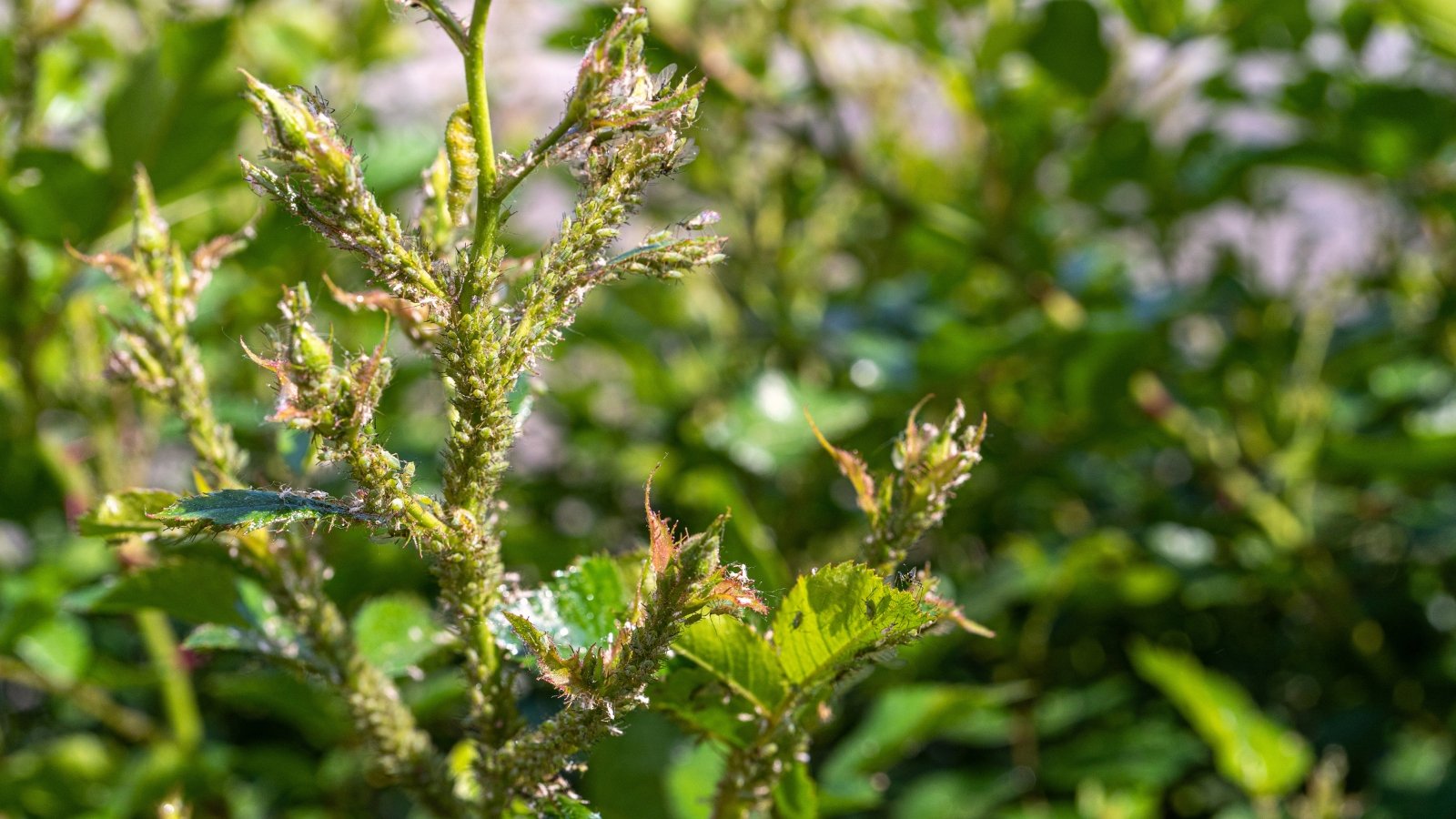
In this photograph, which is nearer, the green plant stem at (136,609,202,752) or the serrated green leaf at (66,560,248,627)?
the serrated green leaf at (66,560,248,627)

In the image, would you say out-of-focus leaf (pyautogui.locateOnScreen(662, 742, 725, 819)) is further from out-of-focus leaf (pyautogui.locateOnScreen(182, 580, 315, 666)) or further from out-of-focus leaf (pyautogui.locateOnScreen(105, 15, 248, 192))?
out-of-focus leaf (pyautogui.locateOnScreen(105, 15, 248, 192))

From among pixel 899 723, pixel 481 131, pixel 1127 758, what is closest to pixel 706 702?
pixel 481 131

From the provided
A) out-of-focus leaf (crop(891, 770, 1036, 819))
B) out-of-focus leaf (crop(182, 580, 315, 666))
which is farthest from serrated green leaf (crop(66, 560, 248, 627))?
out-of-focus leaf (crop(891, 770, 1036, 819))

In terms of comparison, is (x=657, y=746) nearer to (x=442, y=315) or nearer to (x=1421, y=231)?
(x=442, y=315)

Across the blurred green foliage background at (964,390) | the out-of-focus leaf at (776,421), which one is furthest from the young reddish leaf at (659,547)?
the out-of-focus leaf at (776,421)

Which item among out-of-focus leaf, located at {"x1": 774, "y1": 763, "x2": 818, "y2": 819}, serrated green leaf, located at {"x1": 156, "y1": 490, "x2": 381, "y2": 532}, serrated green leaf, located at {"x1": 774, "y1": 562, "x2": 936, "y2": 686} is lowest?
out-of-focus leaf, located at {"x1": 774, "y1": 763, "x2": 818, "y2": 819}

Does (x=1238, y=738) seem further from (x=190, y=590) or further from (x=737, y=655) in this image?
(x=190, y=590)
